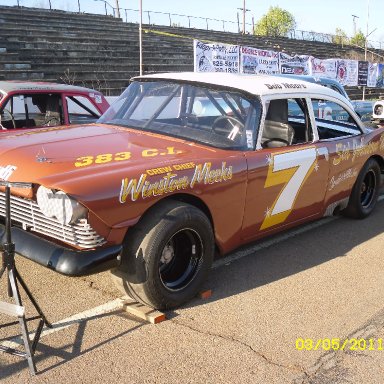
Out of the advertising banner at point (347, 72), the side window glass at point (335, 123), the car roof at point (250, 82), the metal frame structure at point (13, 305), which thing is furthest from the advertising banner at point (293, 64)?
the metal frame structure at point (13, 305)

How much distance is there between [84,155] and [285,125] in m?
2.03

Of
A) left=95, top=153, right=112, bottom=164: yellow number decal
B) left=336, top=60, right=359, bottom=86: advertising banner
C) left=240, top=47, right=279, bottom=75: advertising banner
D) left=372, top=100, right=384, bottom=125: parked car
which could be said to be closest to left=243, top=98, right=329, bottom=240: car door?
left=95, top=153, right=112, bottom=164: yellow number decal

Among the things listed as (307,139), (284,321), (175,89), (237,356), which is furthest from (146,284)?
(307,139)

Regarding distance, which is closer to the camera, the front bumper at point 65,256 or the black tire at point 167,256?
the front bumper at point 65,256

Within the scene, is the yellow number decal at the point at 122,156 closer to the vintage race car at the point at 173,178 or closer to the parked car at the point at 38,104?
the vintage race car at the point at 173,178

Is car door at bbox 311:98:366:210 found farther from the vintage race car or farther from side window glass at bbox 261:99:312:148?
side window glass at bbox 261:99:312:148

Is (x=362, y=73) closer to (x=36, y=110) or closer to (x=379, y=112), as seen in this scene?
(x=379, y=112)

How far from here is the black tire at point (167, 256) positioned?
328 centimetres

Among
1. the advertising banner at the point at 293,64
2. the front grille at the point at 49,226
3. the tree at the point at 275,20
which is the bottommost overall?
the front grille at the point at 49,226

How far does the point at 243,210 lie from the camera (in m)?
4.00

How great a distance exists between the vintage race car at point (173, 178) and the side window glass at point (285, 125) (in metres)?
0.01

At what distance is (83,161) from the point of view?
11.0ft

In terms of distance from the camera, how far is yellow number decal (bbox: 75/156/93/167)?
329 centimetres
